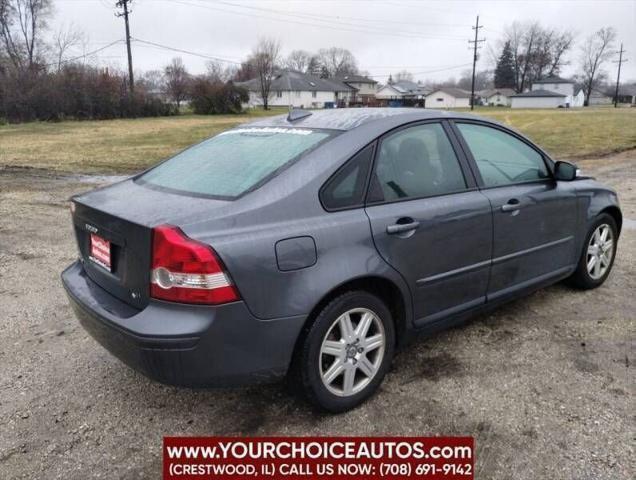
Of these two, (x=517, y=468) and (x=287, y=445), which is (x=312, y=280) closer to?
(x=287, y=445)

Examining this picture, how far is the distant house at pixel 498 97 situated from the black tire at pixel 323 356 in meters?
106

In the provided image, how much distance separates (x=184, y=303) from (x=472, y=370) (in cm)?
187

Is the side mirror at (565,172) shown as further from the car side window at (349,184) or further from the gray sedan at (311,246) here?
the car side window at (349,184)

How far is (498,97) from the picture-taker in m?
103

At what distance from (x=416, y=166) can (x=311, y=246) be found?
38.8 inches

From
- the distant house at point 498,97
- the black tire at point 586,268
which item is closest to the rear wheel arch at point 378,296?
the black tire at point 586,268

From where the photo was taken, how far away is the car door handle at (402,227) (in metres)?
2.83

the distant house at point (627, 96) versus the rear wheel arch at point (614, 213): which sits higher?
the distant house at point (627, 96)

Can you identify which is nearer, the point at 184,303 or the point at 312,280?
the point at 184,303

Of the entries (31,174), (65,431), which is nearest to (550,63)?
(31,174)

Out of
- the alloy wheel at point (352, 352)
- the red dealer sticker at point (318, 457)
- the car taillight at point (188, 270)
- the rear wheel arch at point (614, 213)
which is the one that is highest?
the car taillight at point (188, 270)

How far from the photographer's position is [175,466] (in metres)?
2.48

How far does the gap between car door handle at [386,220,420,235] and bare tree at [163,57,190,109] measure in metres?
49.1

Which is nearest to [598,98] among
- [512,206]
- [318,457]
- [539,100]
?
[539,100]
